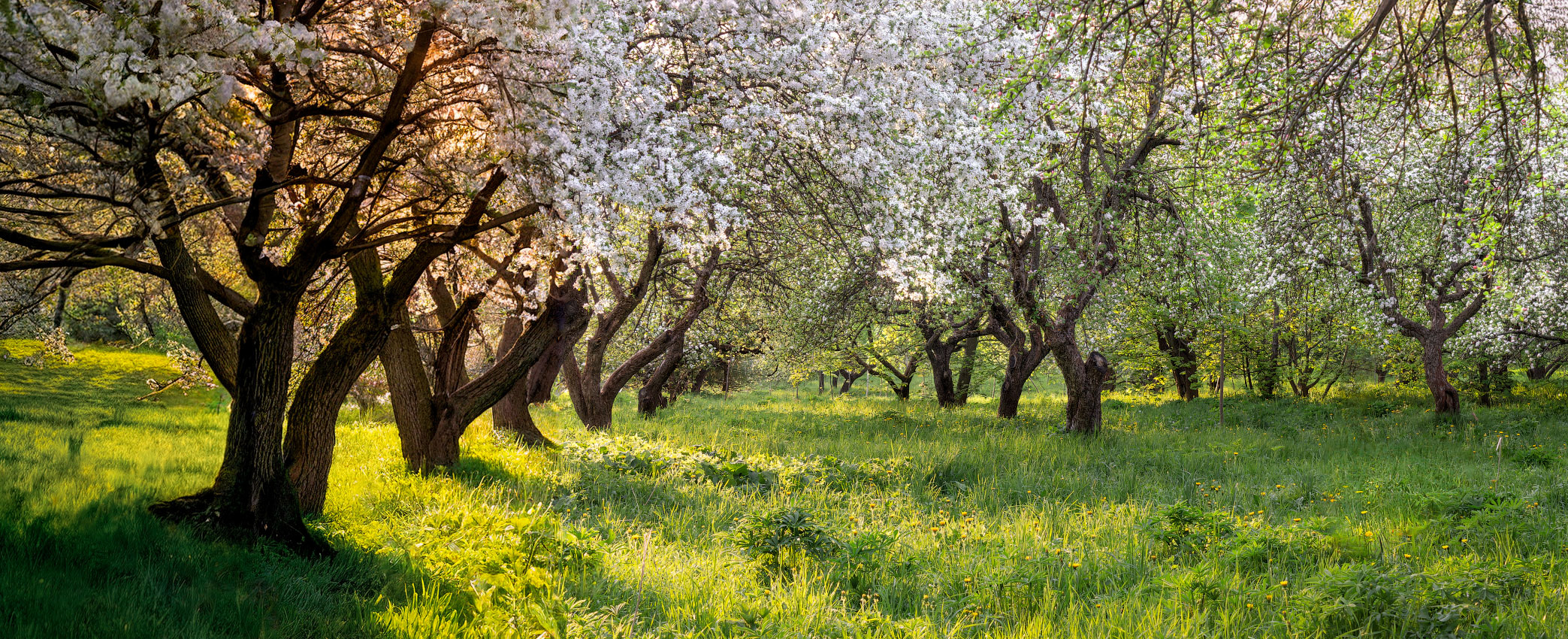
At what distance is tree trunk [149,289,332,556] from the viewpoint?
5969 mm

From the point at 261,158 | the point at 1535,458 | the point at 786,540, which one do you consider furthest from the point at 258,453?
the point at 1535,458

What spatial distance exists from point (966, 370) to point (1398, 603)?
19.7 metres

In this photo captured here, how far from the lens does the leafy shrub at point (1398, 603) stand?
4.62 m

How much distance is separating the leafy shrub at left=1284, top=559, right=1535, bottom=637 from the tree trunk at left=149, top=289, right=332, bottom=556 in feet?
22.7

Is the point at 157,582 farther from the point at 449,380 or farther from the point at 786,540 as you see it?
the point at 449,380

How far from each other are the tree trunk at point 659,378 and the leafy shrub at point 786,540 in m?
9.72

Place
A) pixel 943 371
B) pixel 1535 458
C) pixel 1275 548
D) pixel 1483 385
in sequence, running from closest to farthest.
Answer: pixel 1275 548, pixel 1535 458, pixel 1483 385, pixel 943 371

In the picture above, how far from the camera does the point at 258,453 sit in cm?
606

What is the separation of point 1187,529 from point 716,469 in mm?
5895

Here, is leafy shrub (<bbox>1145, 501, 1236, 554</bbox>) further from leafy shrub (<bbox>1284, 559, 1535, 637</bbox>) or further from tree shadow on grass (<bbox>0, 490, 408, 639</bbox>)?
tree shadow on grass (<bbox>0, 490, 408, 639</bbox>)

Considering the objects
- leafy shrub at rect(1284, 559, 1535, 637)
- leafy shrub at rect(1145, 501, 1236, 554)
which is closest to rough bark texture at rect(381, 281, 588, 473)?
leafy shrub at rect(1145, 501, 1236, 554)

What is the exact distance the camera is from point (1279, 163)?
211 inches

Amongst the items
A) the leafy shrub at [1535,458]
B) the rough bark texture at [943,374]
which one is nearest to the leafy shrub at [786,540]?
the leafy shrub at [1535,458]

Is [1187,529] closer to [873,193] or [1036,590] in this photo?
[1036,590]
